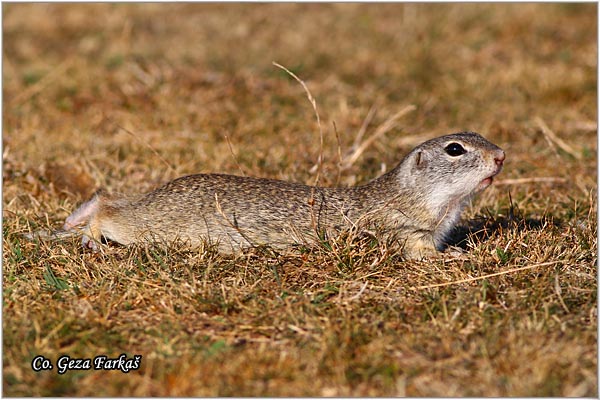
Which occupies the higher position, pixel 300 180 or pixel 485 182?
pixel 485 182

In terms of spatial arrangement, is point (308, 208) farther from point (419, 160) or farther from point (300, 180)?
point (300, 180)

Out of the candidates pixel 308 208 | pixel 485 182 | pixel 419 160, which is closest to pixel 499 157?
pixel 485 182

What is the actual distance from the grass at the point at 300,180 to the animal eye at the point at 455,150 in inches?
19.4

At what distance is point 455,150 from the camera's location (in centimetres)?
457

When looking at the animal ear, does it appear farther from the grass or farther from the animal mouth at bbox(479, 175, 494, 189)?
the grass

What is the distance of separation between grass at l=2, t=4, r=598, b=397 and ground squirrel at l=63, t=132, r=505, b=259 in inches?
6.7

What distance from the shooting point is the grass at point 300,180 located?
3266mm

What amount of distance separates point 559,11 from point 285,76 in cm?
437

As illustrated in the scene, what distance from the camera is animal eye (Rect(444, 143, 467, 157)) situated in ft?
14.9

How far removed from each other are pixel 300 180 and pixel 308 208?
127 cm

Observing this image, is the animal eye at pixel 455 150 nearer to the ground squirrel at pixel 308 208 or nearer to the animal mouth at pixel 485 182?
the ground squirrel at pixel 308 208

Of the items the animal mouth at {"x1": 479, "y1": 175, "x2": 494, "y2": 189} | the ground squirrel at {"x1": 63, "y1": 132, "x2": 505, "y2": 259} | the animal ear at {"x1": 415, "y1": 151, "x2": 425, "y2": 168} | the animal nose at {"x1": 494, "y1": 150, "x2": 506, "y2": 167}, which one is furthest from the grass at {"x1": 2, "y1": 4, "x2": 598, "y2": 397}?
the animal ear at {"x1": 415, "y1": 151, "x2": 425, "y2": 168}

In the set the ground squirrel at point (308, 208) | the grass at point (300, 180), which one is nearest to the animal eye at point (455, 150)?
the ground squirrel at point (308, 208)

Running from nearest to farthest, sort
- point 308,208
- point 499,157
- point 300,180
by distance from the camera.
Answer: point 499,157 → point 308,208 → point 300,180
